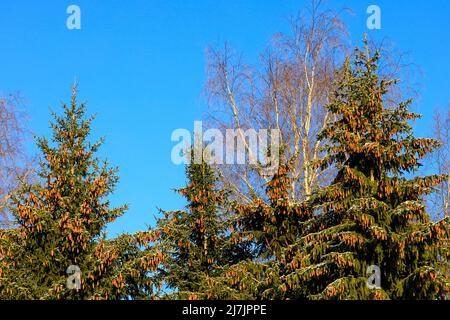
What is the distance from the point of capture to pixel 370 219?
1453 centimetres

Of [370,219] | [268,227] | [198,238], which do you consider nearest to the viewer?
[370,219]

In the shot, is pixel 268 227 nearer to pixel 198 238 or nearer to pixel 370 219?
pixel 198 238

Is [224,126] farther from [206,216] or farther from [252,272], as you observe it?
[252,272]

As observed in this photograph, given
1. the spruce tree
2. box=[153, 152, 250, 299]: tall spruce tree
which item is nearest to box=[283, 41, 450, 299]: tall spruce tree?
the spruce tree

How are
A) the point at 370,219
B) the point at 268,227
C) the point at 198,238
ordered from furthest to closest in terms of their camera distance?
the point at 198,238 < the point at 268,227 < the point at 370,219

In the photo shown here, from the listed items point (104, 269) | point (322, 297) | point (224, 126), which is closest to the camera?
point (322, 297)

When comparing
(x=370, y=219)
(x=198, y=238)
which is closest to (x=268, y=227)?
(x=198, y=238)

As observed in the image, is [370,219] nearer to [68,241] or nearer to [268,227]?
[268,227]

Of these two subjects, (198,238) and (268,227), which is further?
(198,238)

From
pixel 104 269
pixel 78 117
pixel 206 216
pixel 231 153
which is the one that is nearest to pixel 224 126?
pixel 231 153

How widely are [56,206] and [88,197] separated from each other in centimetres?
80

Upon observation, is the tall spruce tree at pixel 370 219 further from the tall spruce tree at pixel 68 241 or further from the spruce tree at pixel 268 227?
the tall spruce tree at pixel 68 241

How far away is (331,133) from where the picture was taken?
54.2ft

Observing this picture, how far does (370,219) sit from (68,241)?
6985 millimetres
